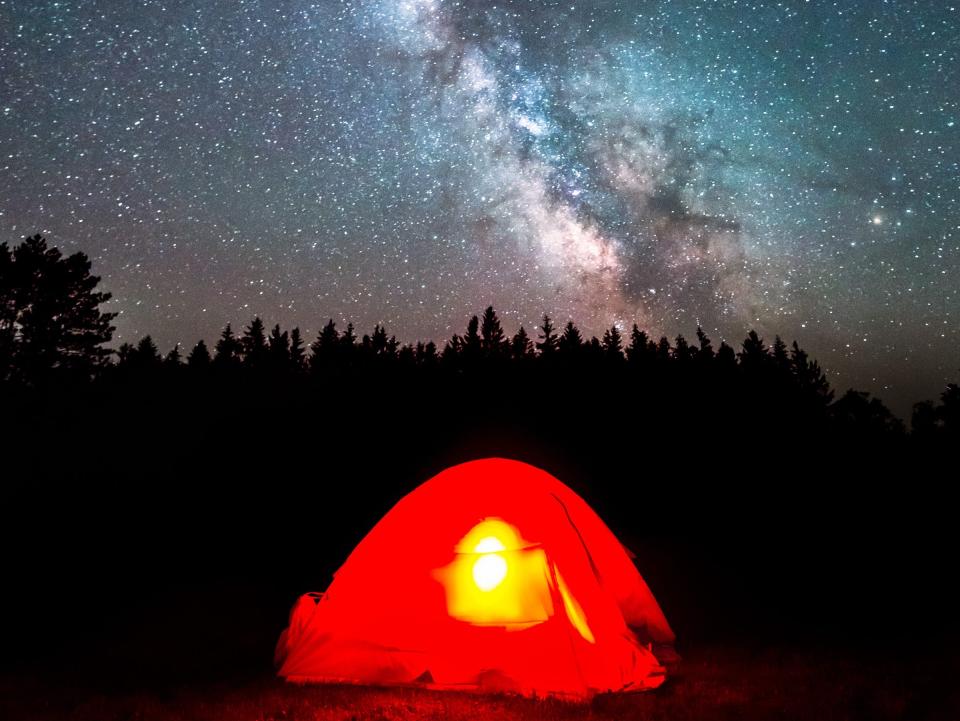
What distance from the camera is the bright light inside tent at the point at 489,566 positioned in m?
6.60

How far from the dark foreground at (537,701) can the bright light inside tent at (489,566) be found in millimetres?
1184

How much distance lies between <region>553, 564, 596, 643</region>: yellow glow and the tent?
1 centimetres

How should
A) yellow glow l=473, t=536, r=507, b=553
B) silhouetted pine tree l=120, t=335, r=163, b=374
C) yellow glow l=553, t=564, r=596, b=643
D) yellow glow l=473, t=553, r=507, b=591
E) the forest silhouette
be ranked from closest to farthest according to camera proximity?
yellow glow l=553, t=564, r=596, b=643, yellow glow l=473, t=553, r=507, b=591, yellow glow l=473, t=536, r=507, b=553, the forest silhouette, silhouetted pine tree l=120, t=335, r=163, b=374

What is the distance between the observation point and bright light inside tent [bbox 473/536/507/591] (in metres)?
6.60

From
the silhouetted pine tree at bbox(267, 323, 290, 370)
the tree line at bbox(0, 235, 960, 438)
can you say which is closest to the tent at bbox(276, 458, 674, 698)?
the tree line at bbox(0, 235, 960, 438)

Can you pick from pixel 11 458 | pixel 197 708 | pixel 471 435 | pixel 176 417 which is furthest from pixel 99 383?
pixel 197 708

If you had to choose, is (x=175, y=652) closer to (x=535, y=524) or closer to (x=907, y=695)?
(x=535, y=524)

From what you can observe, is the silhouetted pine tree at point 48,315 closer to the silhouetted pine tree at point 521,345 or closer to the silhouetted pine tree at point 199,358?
the silhouetted pine tree at point 199,358

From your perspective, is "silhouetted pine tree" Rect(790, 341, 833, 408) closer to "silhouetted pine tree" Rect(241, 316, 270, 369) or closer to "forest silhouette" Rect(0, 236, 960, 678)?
"forest silhouette" Rect(0, 236, 960, 678)

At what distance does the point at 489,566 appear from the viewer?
6.67 metres

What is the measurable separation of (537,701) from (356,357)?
2233 inches

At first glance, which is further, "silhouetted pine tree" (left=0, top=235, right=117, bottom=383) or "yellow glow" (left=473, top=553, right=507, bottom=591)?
"silhouetted pine tree" (left=0, top=235, right=117, bottom=383)

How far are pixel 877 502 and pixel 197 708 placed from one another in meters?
22.9

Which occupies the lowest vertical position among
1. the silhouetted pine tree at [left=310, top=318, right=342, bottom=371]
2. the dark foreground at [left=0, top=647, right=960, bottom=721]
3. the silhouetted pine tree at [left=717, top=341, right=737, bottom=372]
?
the dark foreground at [left=0, top=647, right=960, bottom=721]
